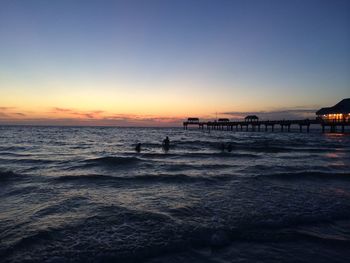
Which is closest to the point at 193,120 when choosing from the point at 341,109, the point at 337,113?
the point at 337,113

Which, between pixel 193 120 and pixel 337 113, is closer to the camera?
pixel 337 113

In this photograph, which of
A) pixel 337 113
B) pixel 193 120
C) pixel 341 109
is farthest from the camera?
pixel 193 120

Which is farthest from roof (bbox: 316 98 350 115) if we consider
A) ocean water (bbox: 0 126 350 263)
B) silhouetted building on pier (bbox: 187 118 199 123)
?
ocean water (bbox: 0 126 350 263)

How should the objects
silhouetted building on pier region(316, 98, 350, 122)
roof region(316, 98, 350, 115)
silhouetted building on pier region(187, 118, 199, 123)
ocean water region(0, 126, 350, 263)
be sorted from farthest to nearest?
silhouetted building on pier region(187, 118, 199, 123), roof region(316, 98, 350, 115), silhouetted building on pier region(316, 98, 350, 122), ocean water region(0, 126, 350, 263)

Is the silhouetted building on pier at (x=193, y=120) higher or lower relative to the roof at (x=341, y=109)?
lower

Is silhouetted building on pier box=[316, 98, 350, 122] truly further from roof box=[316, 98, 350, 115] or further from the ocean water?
the ocean water

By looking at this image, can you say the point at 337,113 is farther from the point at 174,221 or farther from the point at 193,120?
the point at 174,221

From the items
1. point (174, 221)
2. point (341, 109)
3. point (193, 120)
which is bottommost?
point (174, 221)

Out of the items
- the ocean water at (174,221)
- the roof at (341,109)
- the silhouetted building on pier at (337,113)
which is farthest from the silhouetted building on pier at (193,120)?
the ocean water at (174,221)

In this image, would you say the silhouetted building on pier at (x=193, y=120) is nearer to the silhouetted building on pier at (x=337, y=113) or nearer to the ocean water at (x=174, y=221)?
the silhouetted building on pier at (x=337, y=113)

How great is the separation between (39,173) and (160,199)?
8616mm

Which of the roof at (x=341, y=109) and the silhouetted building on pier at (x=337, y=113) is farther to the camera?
the roof at (x=341, y=109)

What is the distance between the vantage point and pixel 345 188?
11.1 meters

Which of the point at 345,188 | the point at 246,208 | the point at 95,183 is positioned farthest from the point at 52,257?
the point at 345,188
